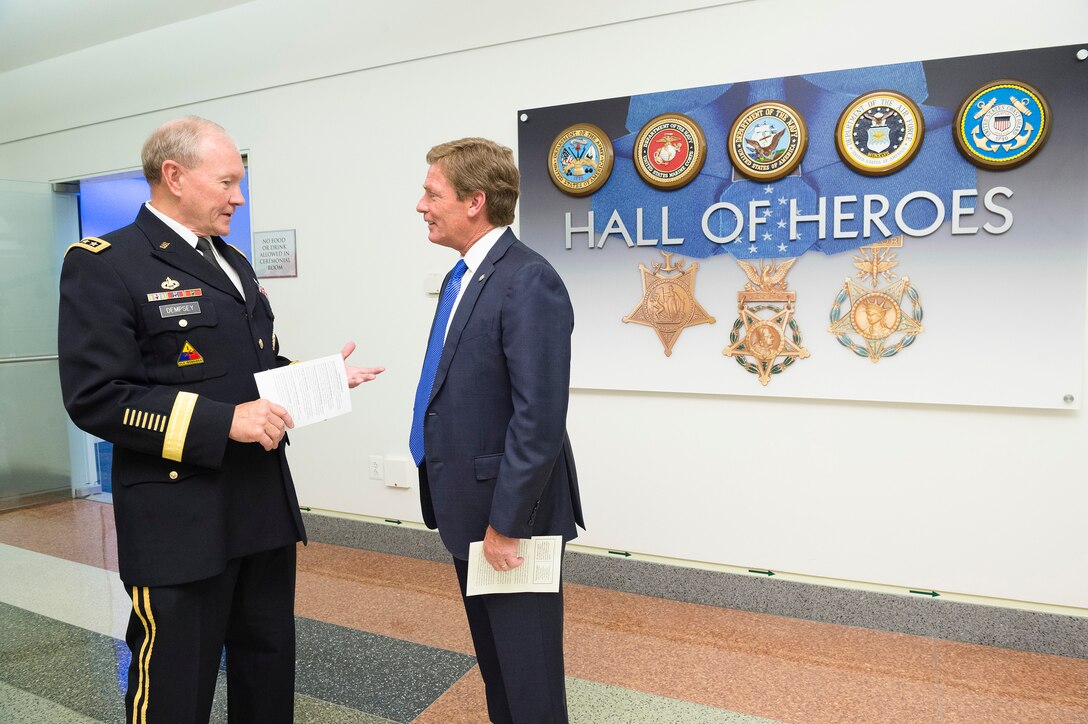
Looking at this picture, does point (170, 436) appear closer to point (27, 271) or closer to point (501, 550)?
point (501, 550)

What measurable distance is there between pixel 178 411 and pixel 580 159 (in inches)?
77.8

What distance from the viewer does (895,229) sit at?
249 cm

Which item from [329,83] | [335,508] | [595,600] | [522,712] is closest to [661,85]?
[329,83]

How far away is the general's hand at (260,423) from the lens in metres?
1.46

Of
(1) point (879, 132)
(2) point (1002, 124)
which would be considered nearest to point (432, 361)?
(1) point (879, 132)

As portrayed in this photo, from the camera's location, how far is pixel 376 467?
11.7ft

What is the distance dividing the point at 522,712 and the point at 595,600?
1409 millimetres

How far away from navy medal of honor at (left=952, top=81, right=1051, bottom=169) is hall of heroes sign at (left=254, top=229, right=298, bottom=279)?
9.76ft

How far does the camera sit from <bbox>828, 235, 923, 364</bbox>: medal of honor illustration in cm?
249

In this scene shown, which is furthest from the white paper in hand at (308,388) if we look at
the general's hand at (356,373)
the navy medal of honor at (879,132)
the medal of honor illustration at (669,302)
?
the navy medal of honor at (879,132)

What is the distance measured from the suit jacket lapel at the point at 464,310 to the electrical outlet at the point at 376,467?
6.78ft

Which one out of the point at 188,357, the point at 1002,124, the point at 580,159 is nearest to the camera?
the point at 188,357

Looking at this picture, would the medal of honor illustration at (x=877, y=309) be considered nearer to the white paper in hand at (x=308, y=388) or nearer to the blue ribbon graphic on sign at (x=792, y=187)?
the blue ribbon graphic on sign at (x=792, y=187)

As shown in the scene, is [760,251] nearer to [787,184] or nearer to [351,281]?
[787,184]
